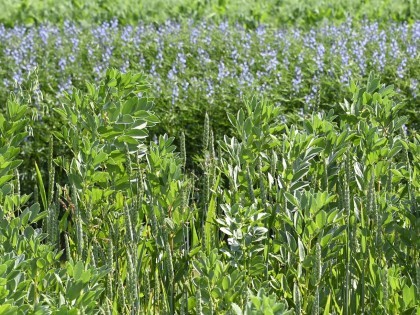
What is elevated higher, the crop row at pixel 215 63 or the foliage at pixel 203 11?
the crop row at pixel 215 63

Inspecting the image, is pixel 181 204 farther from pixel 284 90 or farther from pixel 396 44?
pixel 396 44

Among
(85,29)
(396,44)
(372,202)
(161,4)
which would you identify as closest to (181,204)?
(372,202)

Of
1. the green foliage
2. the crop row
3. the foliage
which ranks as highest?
the green foliage

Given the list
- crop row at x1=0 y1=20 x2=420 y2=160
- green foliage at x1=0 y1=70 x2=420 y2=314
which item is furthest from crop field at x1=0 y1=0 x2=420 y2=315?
crop row at x1=0 y1=20 x2=420 y2=160

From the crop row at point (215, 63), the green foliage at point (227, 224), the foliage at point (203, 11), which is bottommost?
the foliage at point (203, 11)

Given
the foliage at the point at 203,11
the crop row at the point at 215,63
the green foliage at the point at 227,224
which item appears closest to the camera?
the green foliage at the point at 227,224

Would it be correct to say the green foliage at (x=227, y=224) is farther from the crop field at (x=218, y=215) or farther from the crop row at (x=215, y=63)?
the crop row at (x=215, y=63)

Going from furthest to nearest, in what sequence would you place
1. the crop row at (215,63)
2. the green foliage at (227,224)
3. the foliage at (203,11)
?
the foliage at (203,11)
the crop row at (215,63)
the green foliage at (227,224)

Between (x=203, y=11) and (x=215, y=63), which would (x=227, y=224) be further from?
(x=203, y=11)

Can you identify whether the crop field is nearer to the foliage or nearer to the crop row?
the crop row

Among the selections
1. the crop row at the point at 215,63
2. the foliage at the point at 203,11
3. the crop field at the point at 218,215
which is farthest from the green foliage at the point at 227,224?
the foliage at the point at 203,11

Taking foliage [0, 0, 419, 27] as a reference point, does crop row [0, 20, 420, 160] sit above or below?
above

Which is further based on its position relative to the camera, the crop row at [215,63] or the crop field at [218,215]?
the crop row at [215,63]

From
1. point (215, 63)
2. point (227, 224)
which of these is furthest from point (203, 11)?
point (227, 224)
